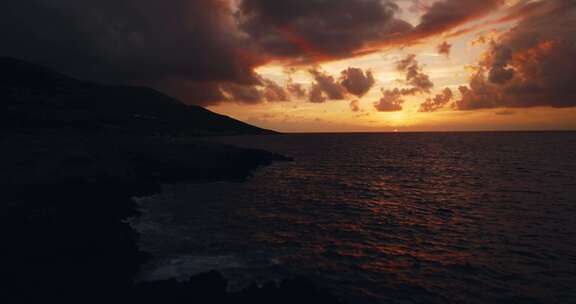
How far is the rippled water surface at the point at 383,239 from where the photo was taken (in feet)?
71.1

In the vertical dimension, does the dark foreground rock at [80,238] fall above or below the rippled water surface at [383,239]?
above

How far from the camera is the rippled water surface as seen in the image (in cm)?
2166

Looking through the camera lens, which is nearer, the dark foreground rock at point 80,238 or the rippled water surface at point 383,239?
the dark foreground rock at point 80,238

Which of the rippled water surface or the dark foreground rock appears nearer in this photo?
the dark foreground rock

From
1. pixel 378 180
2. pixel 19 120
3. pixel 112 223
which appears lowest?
pixel 378 180

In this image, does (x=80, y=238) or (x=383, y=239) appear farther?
(x=383, y=239)

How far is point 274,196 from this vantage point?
52094mm

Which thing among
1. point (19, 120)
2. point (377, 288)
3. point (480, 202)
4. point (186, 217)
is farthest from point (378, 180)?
point (19, 120)

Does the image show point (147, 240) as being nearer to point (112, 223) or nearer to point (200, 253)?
point (112, 223)

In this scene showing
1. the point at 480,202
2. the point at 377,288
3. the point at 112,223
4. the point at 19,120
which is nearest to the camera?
the point at 377,288

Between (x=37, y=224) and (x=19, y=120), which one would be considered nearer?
(x=37, y=224)

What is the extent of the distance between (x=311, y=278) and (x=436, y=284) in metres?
8.46

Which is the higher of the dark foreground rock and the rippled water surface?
the dark foreground rock

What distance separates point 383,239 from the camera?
31.1 meters
